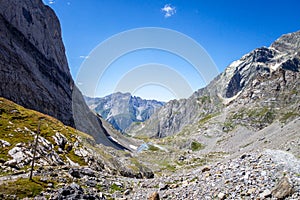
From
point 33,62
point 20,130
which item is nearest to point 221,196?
point 20,130

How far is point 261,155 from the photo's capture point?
35.6 m

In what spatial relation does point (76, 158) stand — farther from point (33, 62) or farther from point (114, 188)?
point (33, 62)

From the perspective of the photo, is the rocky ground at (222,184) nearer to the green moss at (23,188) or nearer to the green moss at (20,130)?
the green moss at (23,188)

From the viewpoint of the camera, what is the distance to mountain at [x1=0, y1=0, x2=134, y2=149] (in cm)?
12000

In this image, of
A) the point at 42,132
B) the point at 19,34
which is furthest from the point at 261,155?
the point at 19,34

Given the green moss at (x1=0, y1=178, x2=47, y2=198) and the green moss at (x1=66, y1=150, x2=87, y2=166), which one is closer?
the green moss at (x1=0, y1=178, x2=47, y2=198)

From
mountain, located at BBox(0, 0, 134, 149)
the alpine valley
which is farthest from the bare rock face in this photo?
the alpine valley

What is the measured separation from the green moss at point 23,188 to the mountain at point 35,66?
8425cm

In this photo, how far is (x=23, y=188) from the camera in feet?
115

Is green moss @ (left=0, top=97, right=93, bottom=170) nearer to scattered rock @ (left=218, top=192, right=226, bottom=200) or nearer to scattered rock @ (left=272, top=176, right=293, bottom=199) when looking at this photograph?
scattered rock @ (left=218, top=192, right=226, bottom=200)

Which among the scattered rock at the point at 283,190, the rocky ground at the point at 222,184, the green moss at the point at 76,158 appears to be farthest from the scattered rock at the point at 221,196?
the green moss at the point at 76,158

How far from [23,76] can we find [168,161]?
313 ft

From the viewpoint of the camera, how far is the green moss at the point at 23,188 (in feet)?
110

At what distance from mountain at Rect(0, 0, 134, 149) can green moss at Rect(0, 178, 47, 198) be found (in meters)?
84.2
